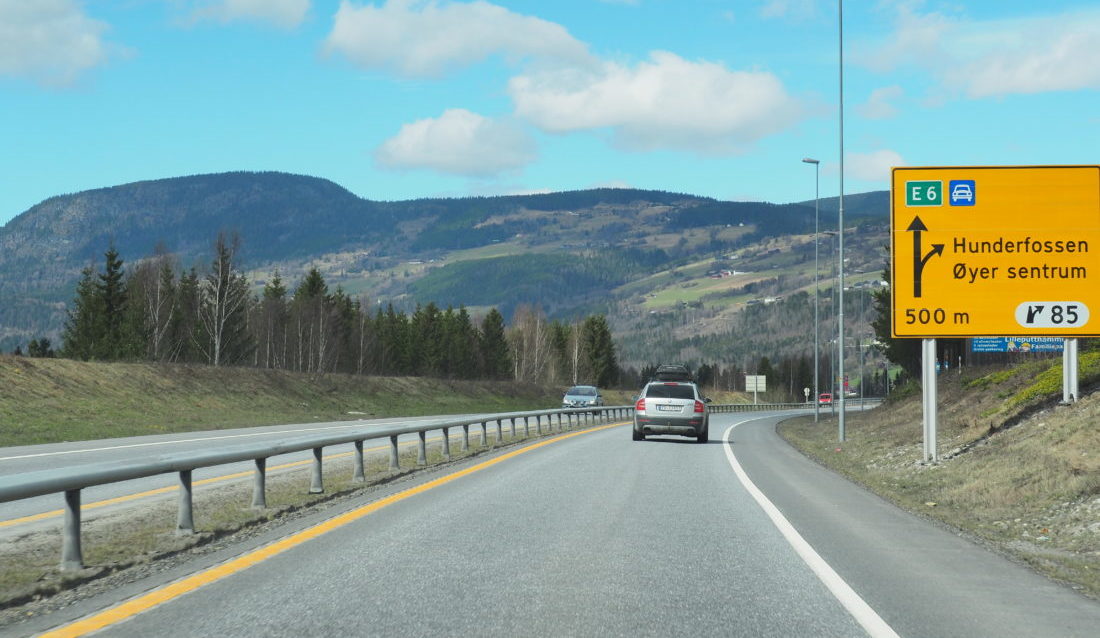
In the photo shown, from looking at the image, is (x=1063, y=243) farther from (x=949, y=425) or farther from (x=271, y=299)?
(x=271, y=299)

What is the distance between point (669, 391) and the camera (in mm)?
31281

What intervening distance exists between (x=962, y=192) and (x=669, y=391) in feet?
40.3

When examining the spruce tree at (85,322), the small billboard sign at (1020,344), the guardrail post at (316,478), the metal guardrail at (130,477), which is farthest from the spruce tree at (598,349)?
the guardrail post at (316,478)

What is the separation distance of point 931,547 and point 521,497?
544cm

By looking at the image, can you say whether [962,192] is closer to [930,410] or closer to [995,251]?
[995,251]

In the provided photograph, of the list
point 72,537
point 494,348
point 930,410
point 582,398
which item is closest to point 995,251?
point 930,410

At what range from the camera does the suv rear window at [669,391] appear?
31.0 metres

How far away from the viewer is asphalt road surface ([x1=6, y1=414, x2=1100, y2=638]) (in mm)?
6621

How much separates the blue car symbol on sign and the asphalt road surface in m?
8.28

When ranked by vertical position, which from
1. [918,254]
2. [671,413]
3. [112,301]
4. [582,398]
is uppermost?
[112,301]

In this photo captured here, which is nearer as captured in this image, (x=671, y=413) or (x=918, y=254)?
(x=918, y=254)

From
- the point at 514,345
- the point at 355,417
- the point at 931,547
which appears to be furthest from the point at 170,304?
the point at 931,547

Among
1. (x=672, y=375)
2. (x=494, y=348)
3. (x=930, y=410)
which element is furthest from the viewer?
(x=494, y=348)

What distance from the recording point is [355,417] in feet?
175
